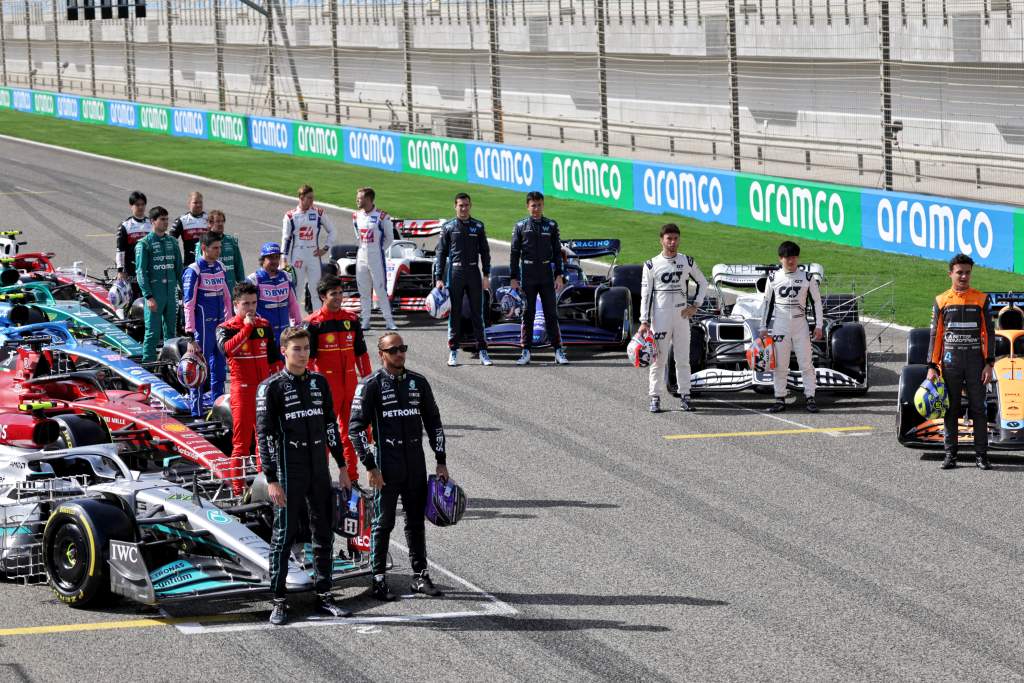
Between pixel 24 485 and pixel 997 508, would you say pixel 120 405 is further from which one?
pixel 997 508

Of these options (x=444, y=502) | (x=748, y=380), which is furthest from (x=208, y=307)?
(x=444, y=502)

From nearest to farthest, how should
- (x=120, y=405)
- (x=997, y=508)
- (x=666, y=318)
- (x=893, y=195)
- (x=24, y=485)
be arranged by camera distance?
1. (x=24, y=485)
2. (x=997, y=508)
3. (x=120, y=405)
4. (x=666, y=318)
5. (x=893, y=195)

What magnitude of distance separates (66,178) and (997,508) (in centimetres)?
3057

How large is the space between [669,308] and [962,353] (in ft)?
10.7

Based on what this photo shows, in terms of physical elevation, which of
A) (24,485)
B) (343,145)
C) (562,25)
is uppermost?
(562,25)

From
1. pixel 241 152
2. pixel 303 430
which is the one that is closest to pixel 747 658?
pixel 303 430

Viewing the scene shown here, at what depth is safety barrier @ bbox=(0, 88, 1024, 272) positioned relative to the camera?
70.8 ft

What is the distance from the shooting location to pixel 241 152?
42.9 meters

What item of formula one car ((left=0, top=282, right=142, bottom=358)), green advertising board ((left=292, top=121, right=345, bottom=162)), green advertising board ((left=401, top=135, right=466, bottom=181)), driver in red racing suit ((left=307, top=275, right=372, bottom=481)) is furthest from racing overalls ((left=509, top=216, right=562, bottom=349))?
green advertising board ((left=292, top=121, right=345, bottom=162))

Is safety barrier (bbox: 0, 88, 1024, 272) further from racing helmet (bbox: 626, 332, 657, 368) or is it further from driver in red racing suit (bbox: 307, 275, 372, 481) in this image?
driver in red racing suit (bbox: 307, 275, 372, 481)

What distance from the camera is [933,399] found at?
12.8m

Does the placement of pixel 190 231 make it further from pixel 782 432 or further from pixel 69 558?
pixel 69 558

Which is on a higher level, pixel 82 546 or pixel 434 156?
pixel 434 156

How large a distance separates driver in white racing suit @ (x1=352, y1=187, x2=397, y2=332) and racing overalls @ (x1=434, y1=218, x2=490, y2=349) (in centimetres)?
169
